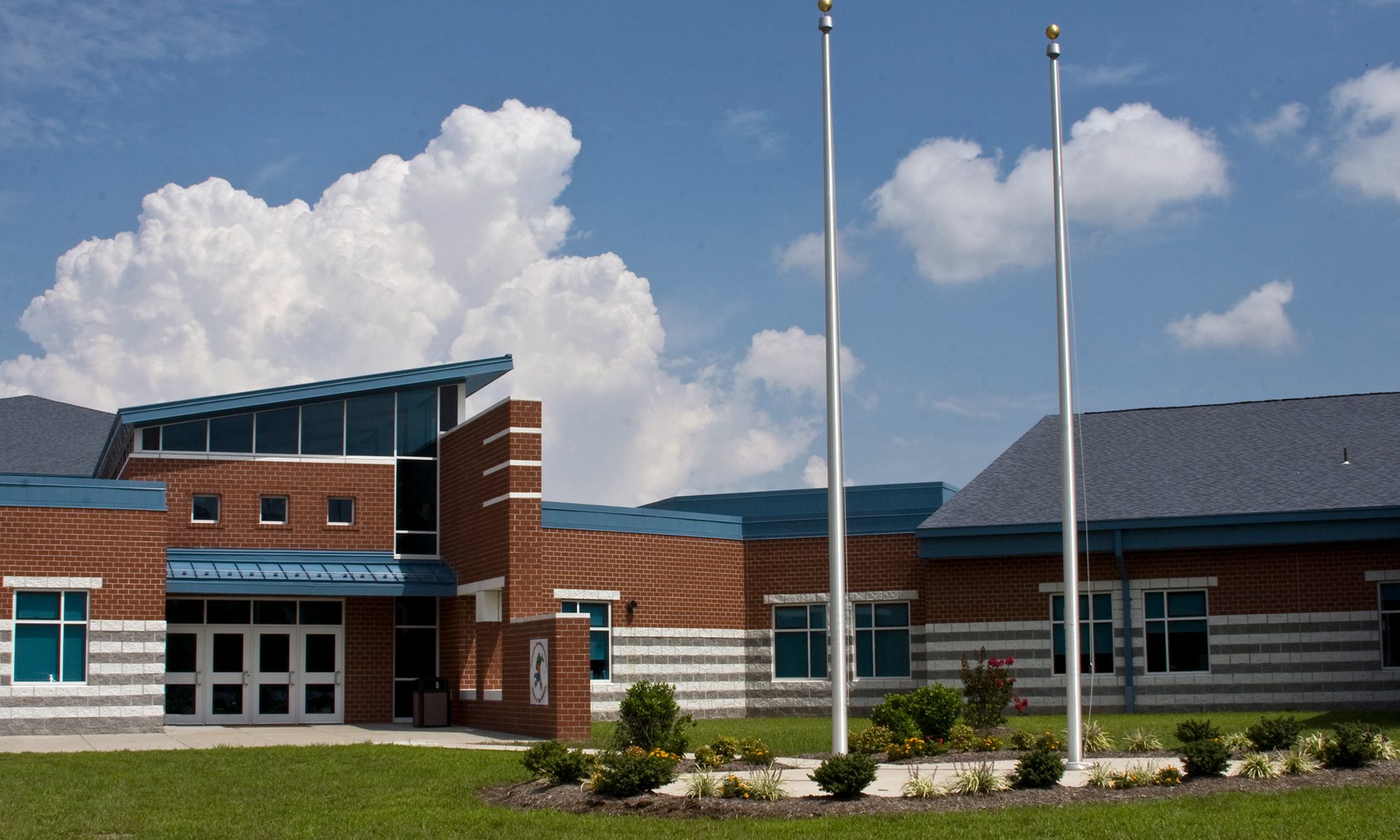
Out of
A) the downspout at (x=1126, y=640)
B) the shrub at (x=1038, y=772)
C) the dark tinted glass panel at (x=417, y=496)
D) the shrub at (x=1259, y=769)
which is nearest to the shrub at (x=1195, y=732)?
the shrub at (x=1259, y=769)

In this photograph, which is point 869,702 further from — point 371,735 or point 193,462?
point 193,462

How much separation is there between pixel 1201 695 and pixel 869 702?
23.1 ft

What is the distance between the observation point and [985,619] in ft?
104

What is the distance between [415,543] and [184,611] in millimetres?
4918

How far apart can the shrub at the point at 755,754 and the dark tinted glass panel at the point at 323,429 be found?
1527 centimetres

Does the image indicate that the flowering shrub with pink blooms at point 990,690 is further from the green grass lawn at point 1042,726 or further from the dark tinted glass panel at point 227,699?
the dark tinted glass panel at point 227,699

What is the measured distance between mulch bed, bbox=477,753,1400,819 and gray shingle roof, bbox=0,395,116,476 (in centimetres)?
3392

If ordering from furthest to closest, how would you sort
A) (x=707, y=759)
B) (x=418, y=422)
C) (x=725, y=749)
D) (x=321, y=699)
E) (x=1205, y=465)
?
(x=418, y=422), (x=1205, y=465), (x=321, y=699), (x=725, y=749), (x=707, y=759)

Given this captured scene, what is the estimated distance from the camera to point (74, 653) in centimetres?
2708

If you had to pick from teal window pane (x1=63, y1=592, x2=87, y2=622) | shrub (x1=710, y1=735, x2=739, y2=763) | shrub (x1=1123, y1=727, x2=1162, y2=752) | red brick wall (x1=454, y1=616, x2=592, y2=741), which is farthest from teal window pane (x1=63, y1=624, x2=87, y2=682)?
shrub (x1=1123, y1=727, x2=1162, y2=752)

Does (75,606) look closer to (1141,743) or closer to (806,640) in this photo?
(806,640)

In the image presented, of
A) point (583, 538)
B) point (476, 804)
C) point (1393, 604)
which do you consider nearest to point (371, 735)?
point (583, 538)

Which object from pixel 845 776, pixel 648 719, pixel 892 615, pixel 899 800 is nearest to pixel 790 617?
pixel 892 615

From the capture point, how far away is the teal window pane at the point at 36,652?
26.6 metres
